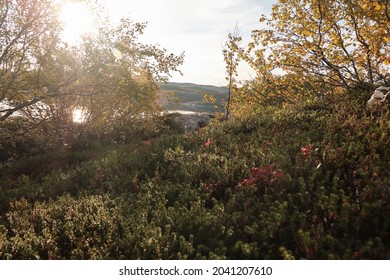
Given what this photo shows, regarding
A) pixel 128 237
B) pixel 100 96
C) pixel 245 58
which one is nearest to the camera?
pixel 128 237

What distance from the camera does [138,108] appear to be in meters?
19.8

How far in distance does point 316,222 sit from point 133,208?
344 cm

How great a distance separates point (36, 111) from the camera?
60.1 feet

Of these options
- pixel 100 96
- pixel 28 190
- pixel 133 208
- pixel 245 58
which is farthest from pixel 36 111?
pixel 133 208

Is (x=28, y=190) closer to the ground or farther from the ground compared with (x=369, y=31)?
closer to the ground

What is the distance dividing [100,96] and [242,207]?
1286cm

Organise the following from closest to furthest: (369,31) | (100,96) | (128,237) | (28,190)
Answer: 1. (128,237)
2. (28,190)
3. (369,31)
4. (100,96)

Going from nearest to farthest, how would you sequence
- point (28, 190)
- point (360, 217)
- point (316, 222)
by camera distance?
point (360, 217)
point (316, 222)
point (28, 190)

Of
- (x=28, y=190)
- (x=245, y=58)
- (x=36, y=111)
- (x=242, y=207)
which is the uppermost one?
(x=245, y=58)

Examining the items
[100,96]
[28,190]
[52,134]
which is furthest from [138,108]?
[28,190]

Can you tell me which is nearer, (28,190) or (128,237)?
(128,237)

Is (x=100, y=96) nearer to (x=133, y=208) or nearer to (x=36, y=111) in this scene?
(x=36, y=111)

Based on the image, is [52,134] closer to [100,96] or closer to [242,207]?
[100,96]

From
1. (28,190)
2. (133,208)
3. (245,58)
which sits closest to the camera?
(133,208)
